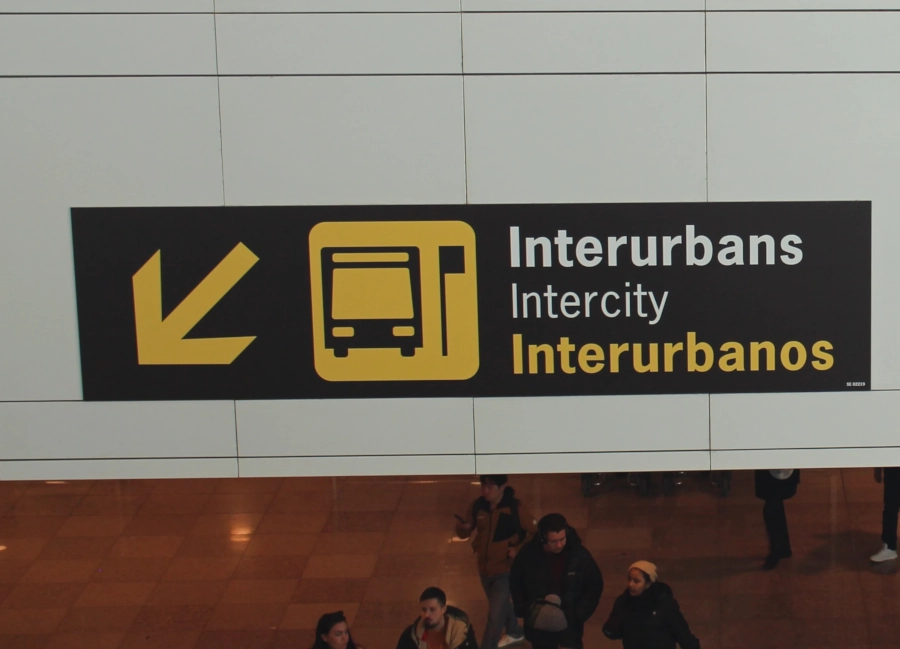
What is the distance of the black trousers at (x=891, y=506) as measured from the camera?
8375mm

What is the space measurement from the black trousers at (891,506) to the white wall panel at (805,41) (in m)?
4.15

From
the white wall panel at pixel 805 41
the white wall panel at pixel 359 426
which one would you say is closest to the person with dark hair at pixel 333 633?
the white wall panel at pixel 359 426

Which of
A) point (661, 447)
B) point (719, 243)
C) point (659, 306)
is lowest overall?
point (661, 447)

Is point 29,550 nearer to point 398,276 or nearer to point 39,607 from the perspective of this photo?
point 39,607

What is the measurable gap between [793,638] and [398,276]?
4.46 meters

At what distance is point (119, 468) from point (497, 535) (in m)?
2.76

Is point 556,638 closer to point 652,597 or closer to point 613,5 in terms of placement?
point 652,597

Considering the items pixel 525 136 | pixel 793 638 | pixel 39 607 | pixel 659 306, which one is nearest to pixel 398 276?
pixel 525 136

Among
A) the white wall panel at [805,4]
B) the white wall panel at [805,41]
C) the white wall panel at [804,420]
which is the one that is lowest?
the white wall panel at [804,420]

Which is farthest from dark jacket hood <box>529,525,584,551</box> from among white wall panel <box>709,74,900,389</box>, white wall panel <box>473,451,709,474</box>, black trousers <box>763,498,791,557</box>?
black trousers <box>763,498,791,557</box>

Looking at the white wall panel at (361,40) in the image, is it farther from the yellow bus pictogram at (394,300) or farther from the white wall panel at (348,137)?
the yellow bus pictogram at (394,300)

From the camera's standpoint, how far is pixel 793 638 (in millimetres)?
7574

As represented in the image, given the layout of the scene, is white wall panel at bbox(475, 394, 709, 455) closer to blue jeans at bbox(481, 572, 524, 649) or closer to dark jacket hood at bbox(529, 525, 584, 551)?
dark jacket hood at bbox(529, 525, 584, 551)

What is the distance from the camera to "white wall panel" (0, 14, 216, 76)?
5656mm
